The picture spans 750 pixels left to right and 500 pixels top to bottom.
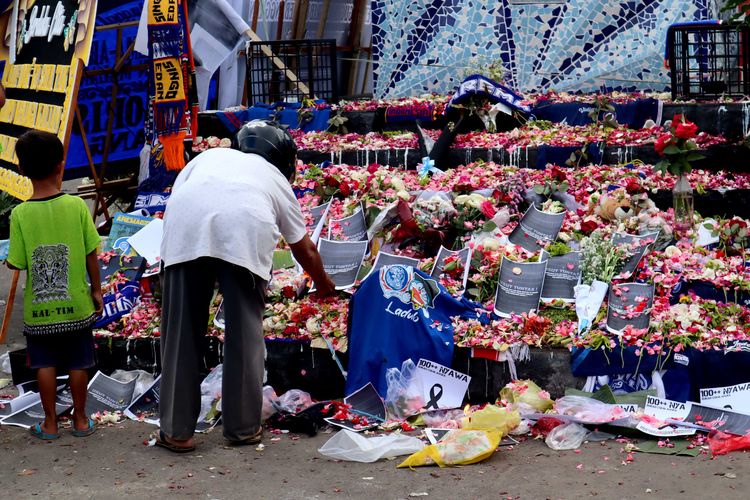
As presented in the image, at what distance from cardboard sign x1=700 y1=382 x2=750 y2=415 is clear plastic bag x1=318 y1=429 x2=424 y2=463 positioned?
1.68 m

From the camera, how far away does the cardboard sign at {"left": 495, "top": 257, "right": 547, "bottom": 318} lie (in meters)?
6.62

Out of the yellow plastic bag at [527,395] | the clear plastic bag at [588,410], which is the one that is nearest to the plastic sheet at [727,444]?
the clear plastic bag at [588,410]

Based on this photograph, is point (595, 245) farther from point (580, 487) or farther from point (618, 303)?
point (580, 487)

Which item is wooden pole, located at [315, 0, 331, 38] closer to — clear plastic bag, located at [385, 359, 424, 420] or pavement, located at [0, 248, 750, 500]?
clear plastic bag, located at [385, 359, 424, 420]

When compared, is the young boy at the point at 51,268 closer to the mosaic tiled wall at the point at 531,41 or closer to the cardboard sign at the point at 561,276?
the cardboard sign at the point at 561,276

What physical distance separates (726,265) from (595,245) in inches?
33.0

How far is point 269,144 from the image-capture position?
5.62m

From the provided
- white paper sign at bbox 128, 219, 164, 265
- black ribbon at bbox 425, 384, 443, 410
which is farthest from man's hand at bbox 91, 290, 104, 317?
black ribbon at bbox 425, 384, 443, 410

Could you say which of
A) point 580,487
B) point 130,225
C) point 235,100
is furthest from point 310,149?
point 580,487

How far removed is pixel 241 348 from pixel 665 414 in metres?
2.28

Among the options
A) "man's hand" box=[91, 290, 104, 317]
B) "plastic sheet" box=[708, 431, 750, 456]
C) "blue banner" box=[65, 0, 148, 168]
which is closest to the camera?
"plastic sheet" box=[708, 431, 750, 456]

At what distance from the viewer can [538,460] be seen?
205 inches

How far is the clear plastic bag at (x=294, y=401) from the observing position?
237 inches

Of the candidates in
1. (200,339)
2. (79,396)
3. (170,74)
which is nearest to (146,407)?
(79,396)
